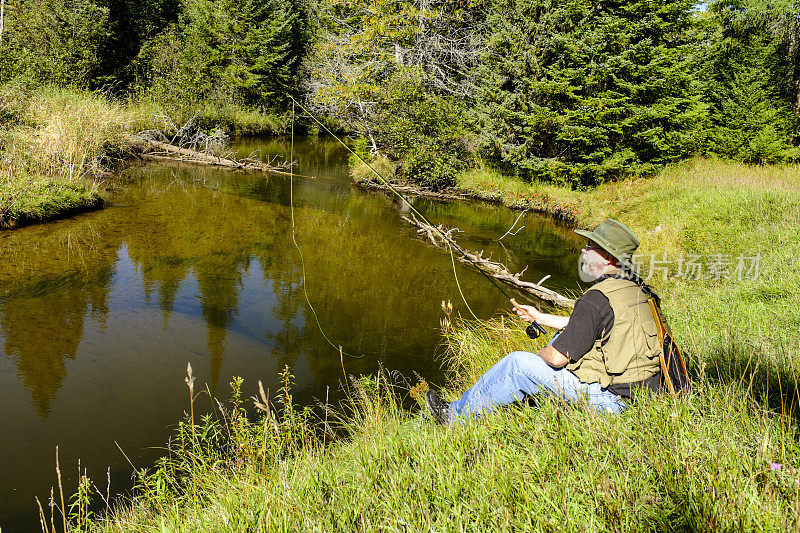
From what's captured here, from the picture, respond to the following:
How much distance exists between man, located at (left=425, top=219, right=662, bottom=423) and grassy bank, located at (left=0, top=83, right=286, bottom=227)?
9.24m

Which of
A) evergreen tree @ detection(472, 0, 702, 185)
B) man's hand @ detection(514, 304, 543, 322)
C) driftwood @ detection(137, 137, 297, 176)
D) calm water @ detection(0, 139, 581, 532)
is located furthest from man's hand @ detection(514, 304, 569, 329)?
driftwood @ detection(137, 137, 297, 176)

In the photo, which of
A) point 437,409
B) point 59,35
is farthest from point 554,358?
point 59,35

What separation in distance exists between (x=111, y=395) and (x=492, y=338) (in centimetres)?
382

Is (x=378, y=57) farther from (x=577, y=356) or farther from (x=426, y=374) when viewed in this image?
(x=577, y=356)

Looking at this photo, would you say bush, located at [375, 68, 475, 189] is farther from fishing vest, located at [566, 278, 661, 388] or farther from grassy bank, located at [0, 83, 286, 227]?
fishing vest, located at [566, 278, 661, 388]

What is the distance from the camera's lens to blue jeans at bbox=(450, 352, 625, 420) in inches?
109

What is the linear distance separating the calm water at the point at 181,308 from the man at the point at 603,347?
93.0 inches

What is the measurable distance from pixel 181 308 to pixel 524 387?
5.00 metres

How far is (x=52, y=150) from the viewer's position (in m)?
10.4

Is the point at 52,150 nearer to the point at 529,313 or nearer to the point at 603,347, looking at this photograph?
the point at 529,313


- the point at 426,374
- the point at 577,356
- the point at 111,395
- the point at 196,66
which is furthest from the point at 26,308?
the point at 196,66

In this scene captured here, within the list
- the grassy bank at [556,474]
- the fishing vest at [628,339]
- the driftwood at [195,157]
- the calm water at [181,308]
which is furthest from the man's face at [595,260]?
the driftwood at [195,157]

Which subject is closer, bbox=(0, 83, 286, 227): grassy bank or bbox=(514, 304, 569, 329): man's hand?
bbox=(514, 304, 569, 329): man's hand

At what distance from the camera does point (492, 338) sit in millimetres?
5410
